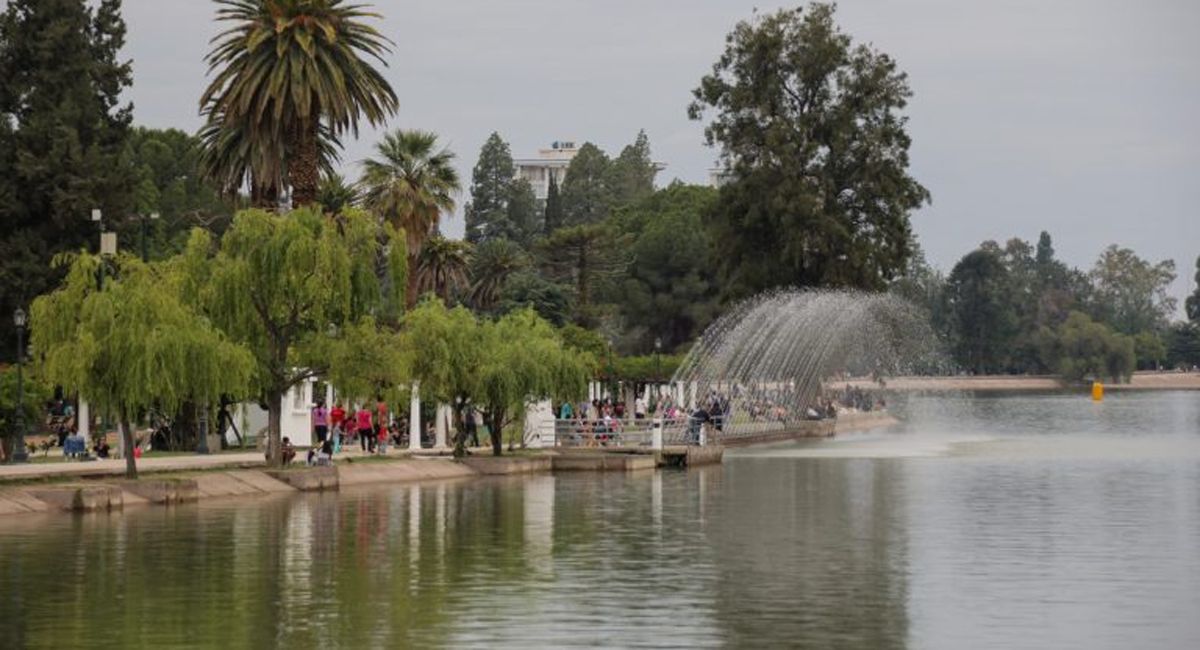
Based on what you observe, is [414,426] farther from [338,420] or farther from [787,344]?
[787,344]

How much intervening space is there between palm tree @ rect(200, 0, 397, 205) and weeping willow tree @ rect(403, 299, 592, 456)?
838 centimetres

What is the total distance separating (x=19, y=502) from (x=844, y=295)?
224ft

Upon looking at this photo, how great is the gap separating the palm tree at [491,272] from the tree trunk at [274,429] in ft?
295

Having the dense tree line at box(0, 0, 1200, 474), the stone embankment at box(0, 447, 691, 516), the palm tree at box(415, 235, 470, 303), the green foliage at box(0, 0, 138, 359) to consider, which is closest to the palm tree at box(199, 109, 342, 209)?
the dense tree line at box(0, 0, 1200, 474)

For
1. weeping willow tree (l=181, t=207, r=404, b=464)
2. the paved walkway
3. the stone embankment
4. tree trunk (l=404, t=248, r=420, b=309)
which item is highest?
tree trunk (l=404, t=248, r=420, b=309)

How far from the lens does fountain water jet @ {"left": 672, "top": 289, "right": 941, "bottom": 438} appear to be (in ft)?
339

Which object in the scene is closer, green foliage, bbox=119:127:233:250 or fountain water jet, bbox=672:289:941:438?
fountain water jet, bbox=672:289:941:438

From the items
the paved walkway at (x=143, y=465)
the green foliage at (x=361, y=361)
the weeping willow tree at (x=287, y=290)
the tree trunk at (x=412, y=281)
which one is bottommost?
the paved walkway at (x=143, y=465)

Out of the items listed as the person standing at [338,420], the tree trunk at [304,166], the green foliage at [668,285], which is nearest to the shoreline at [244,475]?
the person standing at [338,420]

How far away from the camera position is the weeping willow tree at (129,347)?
46344 mm

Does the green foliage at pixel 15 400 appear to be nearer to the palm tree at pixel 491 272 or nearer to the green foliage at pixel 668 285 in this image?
the palm tree at pixel 491 272

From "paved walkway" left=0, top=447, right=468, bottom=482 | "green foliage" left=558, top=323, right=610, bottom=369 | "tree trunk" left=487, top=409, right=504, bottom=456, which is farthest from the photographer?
"green foliage" left=558, top=323, right=610, bottom=369

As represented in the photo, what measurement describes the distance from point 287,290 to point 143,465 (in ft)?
20.7

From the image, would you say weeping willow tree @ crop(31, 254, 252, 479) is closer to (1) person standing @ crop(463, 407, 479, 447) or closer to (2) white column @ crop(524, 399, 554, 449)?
(1) person standing @ crop(463, 407, 479, 447)
